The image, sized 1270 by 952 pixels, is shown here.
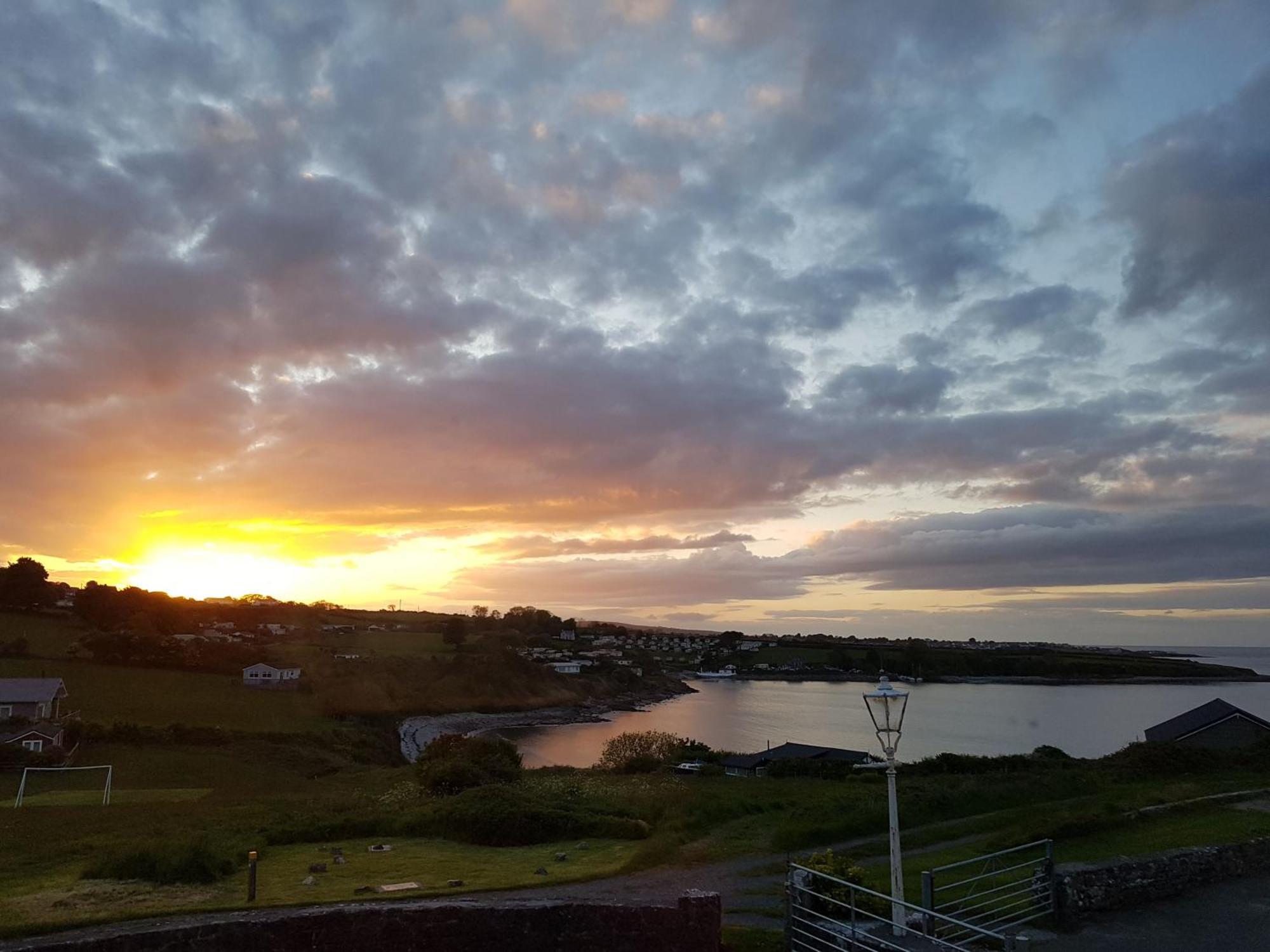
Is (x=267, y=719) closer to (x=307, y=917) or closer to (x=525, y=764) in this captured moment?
(x=525, y=764)

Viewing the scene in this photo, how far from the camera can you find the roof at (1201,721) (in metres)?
28.8

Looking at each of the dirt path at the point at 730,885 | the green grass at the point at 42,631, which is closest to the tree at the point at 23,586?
the green grass at the point at 42,631

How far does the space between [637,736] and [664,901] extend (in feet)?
96.5

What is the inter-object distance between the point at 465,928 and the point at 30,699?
40.1 meters

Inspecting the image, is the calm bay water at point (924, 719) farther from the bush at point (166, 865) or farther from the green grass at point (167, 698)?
the bush at point (166, 865)

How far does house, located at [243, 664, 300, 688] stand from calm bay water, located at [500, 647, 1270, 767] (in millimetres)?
17868

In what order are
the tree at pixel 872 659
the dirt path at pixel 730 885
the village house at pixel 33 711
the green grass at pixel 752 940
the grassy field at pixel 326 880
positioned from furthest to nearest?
the tree at pixel 872 659 → the village house at pixel 33 711 → the grassy field at pixel 326 880 → the dirt path at pixel 730 885 → the green grass at pixel 752 940

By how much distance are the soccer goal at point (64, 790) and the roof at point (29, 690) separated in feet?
25.9

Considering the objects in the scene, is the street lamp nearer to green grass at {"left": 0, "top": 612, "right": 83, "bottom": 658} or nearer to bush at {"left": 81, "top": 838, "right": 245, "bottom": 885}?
bush at {"left": 81, "top": 838, "right": 245, "bottom": 885}

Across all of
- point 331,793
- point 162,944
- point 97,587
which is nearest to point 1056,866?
point 162,944

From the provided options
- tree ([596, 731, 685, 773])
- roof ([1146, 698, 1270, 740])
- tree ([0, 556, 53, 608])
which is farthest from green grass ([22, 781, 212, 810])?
tree ([0, 556, 53, 608])

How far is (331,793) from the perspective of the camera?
26.9 metres

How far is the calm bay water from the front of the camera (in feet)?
197

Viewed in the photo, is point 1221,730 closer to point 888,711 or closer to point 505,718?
point 888,711
